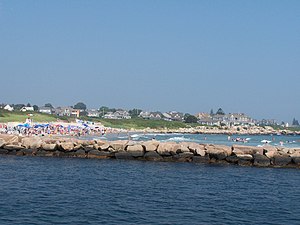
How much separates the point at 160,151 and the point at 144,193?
40.5 ft

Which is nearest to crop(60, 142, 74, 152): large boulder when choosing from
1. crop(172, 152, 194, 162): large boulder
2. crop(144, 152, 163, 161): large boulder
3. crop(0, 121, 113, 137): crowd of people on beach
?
crop(144, 152, 163, 161): large boulder

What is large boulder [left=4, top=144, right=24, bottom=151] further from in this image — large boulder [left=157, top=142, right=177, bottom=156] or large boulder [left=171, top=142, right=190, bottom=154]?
large boulder [left=171, top=142, right=190, bottom=154]

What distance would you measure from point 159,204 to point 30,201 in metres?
4.98

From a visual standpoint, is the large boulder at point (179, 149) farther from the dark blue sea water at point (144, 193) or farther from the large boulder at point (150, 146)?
the dark blue sea water at point (144, 193)

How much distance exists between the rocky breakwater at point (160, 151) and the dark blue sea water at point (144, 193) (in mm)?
1568

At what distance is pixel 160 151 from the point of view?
107ft

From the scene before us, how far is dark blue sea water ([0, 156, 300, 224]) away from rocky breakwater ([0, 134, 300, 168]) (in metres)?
1.57

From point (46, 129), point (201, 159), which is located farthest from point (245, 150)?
point (46, 129)

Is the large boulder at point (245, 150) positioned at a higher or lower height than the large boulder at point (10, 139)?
higher

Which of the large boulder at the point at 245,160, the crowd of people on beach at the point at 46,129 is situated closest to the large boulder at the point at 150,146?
the large boulder at the point at 245,160

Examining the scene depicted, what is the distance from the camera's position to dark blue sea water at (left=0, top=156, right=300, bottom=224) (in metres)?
16.2

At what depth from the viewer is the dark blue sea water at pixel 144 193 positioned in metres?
16.2

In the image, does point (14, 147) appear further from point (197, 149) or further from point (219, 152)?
point (219, 152)

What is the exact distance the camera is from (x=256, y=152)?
104 ft
